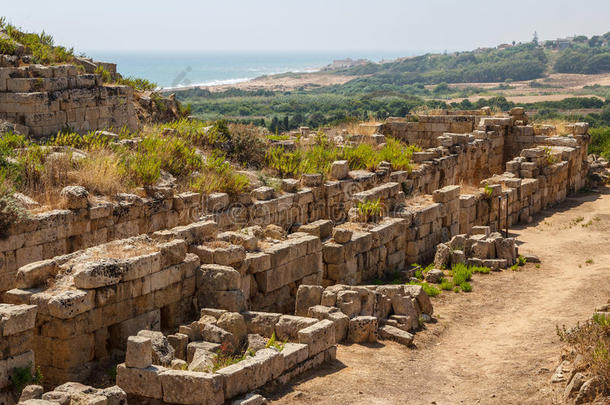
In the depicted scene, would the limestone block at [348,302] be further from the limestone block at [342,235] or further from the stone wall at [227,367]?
the limestone block at [342,235]

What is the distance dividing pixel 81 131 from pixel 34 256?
735cm

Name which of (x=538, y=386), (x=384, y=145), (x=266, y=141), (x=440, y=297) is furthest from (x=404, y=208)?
(x=538, y=386)

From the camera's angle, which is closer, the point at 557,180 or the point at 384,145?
the point at 384,145

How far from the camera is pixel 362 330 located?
11.0 m

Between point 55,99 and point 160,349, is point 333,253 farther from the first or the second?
point 55,99

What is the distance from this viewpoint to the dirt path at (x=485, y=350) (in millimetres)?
9102

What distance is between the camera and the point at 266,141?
19688 millimetres

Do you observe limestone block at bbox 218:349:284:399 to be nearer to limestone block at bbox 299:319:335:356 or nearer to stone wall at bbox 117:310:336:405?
stone wall at bbox 117:310:336:405

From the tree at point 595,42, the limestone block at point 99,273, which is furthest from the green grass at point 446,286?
the tree at point 595,42

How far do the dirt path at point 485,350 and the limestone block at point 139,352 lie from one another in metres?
1.58

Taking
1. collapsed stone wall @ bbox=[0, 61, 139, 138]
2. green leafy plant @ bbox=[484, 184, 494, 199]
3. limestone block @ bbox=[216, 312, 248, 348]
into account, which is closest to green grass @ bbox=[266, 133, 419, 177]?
green leafy plant @ bbox=[484, 184, 494, 199]

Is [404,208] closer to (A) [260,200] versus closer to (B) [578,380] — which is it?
(A) [260,200]

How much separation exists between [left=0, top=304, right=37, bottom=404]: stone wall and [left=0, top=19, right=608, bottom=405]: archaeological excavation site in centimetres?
2

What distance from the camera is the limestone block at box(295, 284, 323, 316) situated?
11578mm
